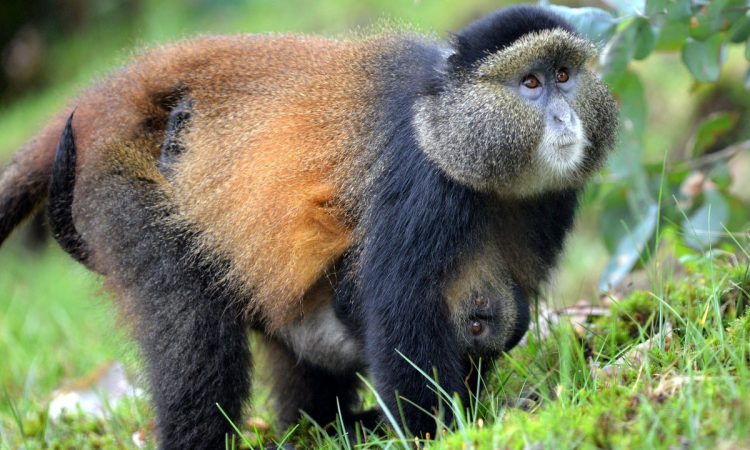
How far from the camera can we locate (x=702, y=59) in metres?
4.98

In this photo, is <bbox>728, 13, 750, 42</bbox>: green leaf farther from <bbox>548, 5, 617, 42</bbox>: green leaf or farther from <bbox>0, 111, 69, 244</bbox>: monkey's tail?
<bbox>0, 111, 69, 244</bbox>: monkey's tail

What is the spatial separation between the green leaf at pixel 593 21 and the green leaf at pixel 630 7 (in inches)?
3.3

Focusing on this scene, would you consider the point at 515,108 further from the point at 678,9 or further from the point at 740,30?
the point at 740,30

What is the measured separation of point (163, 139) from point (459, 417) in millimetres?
2153

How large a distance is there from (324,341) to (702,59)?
252 centimetres

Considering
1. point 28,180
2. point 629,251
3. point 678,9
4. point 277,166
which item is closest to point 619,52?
point 678,9

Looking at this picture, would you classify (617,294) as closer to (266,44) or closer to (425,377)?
(425,377)

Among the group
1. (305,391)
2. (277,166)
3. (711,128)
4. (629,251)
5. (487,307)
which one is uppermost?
(277,166)

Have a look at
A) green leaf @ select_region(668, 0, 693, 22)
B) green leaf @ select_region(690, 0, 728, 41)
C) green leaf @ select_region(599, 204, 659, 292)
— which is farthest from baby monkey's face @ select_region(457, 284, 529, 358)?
green leaf @ select_region(690, 0, 728, 41)

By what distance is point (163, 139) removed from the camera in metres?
4.64

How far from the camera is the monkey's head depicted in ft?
12.8

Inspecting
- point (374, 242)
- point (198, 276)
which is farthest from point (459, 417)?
point (198, 276)

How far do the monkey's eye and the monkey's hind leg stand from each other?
66.2 inches

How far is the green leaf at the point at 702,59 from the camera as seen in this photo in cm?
495
